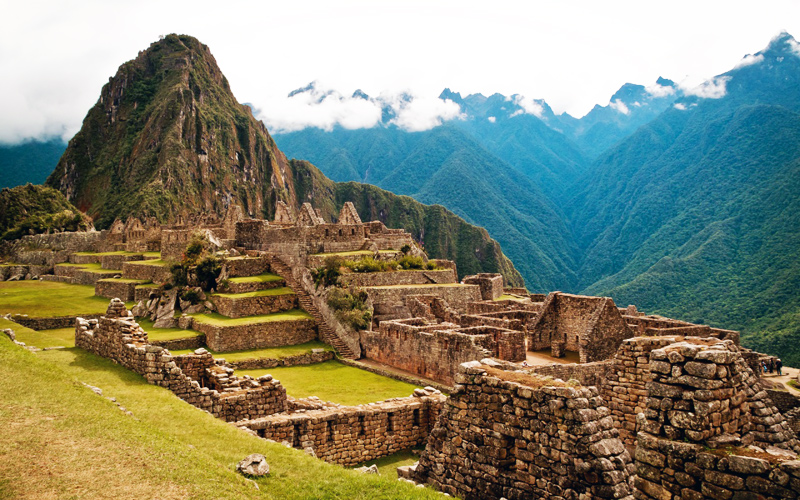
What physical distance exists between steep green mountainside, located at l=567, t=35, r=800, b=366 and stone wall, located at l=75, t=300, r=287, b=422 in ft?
118

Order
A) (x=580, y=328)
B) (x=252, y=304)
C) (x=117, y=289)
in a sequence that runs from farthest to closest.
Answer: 1. (x=117, y=289)
2. (x=252, y=304)
3. (x=580, y=328)

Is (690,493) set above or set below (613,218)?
below

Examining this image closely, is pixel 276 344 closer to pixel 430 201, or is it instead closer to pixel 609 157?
pixel 609 157

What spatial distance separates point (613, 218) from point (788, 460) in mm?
122916

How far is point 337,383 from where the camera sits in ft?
59.9

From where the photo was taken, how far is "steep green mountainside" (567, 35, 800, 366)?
52656mm

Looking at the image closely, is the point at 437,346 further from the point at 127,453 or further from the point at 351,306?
the point at 127,453

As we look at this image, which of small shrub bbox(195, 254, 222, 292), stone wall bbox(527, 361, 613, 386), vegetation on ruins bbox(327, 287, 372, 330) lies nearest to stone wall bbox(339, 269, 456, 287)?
vegetation on ruins bbox(327, 287, 372, 330)

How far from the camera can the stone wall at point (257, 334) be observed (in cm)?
2256

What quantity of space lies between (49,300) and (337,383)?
19152 mm

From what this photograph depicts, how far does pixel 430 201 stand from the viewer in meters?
183

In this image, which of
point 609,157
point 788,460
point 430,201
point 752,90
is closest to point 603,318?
point 788,460

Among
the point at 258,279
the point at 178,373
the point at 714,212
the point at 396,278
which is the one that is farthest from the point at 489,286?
the point at 714,212

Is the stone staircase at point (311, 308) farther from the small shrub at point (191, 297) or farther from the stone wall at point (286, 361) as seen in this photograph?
the small shrub at point (191, 297)
